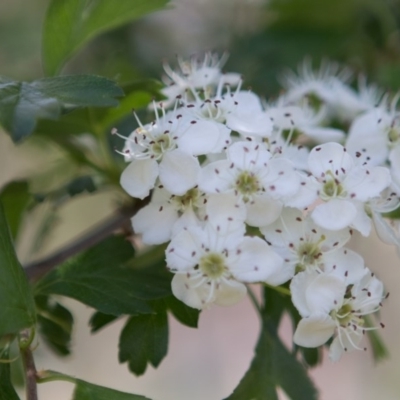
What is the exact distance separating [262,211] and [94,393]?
0.20m

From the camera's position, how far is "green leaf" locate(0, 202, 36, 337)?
1.90ft

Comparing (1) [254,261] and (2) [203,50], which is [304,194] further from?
(2) [203,50]

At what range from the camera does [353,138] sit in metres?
0.77

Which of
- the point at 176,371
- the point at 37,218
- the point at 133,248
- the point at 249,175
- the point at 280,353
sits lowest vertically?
the point at 176,371

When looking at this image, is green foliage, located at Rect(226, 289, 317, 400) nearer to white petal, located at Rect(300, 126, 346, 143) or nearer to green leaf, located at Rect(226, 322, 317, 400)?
green leaf, located at Rect(226, 322, 317, 400)

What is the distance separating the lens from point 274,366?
2.47 feet

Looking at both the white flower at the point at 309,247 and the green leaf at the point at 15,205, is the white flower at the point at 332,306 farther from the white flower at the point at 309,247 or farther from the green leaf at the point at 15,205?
the green leaf at the point at 15,205

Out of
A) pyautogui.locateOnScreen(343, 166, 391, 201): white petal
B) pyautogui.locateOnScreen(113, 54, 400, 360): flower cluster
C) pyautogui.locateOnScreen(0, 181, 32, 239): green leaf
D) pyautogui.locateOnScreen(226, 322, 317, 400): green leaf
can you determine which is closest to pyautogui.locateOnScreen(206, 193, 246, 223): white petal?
pyautogui.locateOnScreen(113, 54, 400, 360): flower cluster

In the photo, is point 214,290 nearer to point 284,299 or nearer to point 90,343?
point 284,299

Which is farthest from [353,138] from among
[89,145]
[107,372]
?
[107,372]

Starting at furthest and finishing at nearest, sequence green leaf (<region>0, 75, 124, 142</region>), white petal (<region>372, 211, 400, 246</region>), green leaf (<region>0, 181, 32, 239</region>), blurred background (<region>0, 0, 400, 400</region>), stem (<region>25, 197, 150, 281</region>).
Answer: blurred background (<region>0, 0, 400, 400</region>) < green leaf (<region>0, 181, 32, 239</region>) < stem (<region>25, 197, 150, 281</region>) < white petal (<region>372, 211, 400, 246</region>) < green leaf (<region>0, 75, 124, 142</region>)

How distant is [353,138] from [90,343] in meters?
1.36

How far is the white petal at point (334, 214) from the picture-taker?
602mm

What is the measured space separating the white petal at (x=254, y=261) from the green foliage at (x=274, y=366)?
0.49 ft
